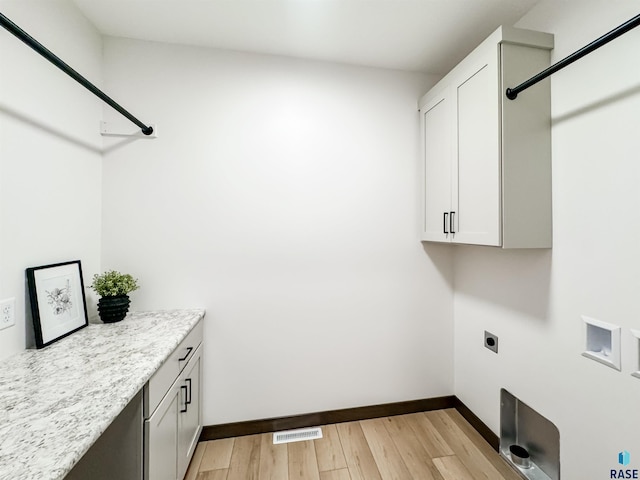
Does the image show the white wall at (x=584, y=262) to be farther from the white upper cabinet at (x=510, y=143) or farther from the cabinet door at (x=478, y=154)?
the cabinet door at (x=478, y=154)

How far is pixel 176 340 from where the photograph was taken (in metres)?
1.33

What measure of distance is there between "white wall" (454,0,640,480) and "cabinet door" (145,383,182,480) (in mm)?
1879

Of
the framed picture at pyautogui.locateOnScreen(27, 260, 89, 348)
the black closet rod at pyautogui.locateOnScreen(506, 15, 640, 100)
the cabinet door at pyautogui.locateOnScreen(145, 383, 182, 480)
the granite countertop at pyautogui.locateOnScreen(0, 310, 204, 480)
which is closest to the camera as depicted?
the granite countertop at pyautogui.locateOnScreen(0, 310, 204, 480)

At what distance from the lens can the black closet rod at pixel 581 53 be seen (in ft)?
3.03

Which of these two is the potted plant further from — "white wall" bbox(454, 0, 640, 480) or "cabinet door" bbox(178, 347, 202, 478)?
"white wall" bbox(454, 0, 640, 480)

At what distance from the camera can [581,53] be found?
107 cm

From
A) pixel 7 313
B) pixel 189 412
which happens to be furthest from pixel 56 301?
pixel 189 412

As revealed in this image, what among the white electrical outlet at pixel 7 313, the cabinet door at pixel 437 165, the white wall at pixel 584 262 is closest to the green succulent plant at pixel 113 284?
the white electrical outlet at pixel 7 313

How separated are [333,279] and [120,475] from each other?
1418 mm

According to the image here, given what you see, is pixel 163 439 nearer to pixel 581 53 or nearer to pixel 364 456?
pixel 364 456

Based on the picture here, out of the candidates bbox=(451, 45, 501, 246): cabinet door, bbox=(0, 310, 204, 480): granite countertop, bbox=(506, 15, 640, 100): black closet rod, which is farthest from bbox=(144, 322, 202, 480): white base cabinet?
bbox=(506, 15, 640, 100): black closet rod

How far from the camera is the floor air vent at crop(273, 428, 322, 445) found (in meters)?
1.84

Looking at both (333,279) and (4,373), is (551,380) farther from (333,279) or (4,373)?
(4,373)

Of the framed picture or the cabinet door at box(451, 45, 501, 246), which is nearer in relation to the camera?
the framed picture
